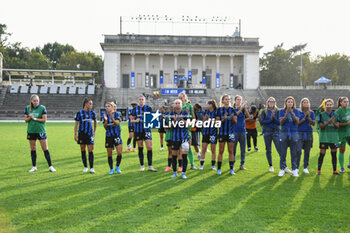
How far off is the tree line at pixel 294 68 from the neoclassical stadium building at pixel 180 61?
16.1 meters

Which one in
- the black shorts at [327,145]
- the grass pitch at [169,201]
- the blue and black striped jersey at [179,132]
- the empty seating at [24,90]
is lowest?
the grass pitch at [169,201]

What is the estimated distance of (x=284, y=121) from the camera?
8578 millimetres

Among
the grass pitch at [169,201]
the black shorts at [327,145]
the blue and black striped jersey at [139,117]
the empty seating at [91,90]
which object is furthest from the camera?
the empty seating at [91,90]

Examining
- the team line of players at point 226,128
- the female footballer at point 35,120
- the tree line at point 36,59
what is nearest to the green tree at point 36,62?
the tree line at point 36,59

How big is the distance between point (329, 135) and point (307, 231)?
4.65 metres

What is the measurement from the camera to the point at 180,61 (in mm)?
62000

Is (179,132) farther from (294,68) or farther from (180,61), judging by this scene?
(294,68)

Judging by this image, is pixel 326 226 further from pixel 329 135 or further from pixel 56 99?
pixel 56 99

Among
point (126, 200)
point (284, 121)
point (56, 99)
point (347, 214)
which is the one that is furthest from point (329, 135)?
point (56, 99)

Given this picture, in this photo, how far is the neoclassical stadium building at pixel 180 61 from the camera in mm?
57938

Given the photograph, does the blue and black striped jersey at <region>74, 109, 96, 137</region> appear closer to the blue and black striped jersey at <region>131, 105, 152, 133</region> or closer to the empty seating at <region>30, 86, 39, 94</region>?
the blue and black striped jersey at <region>131, 105, 152, 133</region>

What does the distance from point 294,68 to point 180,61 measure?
3019cm

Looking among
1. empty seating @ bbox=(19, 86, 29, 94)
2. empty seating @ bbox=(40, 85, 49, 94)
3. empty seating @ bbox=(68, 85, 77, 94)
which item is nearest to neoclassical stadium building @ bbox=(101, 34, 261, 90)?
empty seating @ bbox=(68, 85, 77, 94)

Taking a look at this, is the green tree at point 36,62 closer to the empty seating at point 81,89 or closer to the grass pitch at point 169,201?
the empty seating at point 81,89
